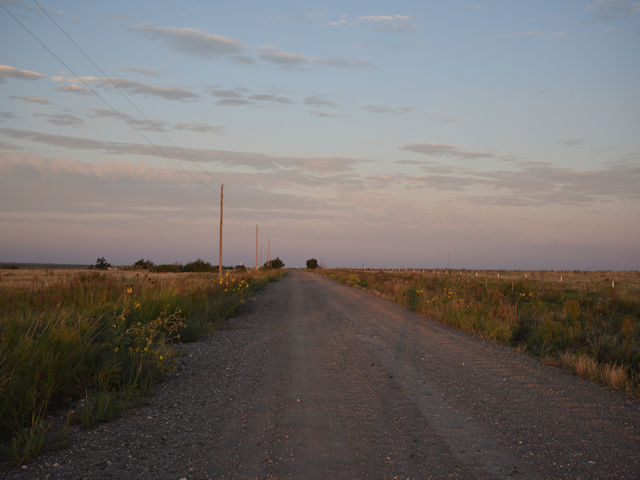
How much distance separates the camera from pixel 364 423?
5.00 metres

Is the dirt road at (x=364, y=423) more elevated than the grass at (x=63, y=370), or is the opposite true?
the grass at (x=63, y=370)

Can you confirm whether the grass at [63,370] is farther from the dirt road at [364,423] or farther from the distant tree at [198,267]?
the distant tree at [198,267]

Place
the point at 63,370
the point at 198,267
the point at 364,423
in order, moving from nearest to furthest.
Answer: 1. the point at 364,423
2. the point at 63,370
3. the point at 198,267

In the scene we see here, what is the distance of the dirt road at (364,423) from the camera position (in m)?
3.93

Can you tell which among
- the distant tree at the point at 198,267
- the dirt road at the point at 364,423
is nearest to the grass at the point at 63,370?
the dirt road at the point at 364,423

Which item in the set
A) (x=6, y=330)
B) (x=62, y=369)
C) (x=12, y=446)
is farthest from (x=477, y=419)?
(x=6, y=330)

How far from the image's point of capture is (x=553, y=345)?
9.68 m

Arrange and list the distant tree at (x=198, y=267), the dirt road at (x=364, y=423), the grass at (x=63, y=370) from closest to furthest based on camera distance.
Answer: the dirt road at (x=364, y=423) → the grass at (x=63, y=370) → the distant tree at (x=198, y=267)

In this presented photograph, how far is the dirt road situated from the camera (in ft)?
12.9

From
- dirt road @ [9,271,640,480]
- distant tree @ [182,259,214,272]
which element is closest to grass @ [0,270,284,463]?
Answer: dirt road @ [9,271,640,480]

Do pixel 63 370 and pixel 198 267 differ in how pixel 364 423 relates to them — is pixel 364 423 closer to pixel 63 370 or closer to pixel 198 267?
pixel 63 370

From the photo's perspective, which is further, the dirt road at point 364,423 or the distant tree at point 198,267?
the distant tree at point 198,267

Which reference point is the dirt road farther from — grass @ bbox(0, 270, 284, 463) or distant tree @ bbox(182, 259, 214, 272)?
distant tree @ bbox(182, 259, 214, 272)

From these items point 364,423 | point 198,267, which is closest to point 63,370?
point 364,423
